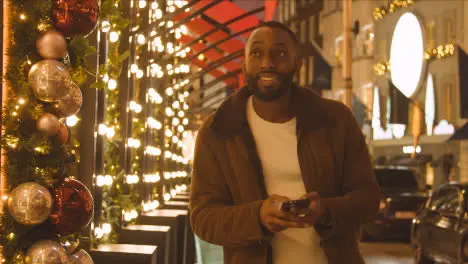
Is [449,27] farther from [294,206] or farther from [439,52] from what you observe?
[294,206]

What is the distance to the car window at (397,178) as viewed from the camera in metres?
20.8

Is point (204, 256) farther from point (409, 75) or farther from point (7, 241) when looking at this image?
point (409, 75)

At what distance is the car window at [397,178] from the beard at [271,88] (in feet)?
57.9

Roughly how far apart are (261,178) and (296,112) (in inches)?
12.3

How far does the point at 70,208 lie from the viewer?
4.62 meters

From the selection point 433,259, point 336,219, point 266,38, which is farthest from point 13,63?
point 433,259

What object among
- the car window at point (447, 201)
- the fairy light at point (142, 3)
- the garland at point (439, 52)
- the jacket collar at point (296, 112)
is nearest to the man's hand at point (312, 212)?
the jacket collar at point (296, 112)

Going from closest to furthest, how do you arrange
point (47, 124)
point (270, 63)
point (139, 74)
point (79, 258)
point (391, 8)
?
1. point (270, 63)
2. point (47, 124)
3. point (79, 258)
4. point (139, 74)
5. point (391, 8)

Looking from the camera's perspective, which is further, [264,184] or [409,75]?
[409,75]

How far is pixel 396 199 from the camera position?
776 inches

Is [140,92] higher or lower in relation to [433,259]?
higher

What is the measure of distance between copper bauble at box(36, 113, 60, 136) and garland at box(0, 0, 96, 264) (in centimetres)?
2

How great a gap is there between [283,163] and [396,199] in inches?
659

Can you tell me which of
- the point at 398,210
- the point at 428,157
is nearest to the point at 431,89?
the point at 428,157
